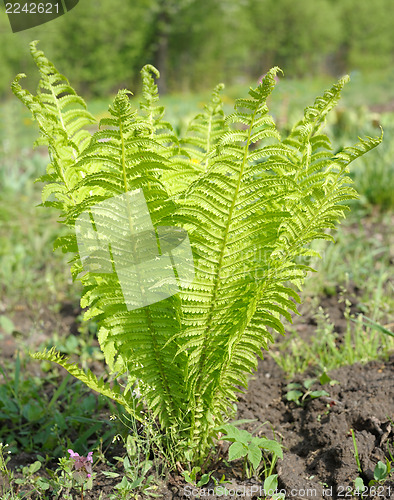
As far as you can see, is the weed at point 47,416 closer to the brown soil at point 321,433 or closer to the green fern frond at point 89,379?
the brown soil at point 321,433

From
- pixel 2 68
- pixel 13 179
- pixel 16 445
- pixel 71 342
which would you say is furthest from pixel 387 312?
pixel 2 68

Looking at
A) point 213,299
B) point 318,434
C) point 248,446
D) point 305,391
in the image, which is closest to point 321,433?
point 318,434

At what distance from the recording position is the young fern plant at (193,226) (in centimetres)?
101

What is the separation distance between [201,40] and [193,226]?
28161 millimetres

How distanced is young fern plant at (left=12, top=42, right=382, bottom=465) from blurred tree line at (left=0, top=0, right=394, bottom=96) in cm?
1065

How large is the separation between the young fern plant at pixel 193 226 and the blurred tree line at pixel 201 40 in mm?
10653

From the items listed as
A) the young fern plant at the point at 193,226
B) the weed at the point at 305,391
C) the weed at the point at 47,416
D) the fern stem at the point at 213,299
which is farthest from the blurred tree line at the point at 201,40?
the fern stem at the point at 213,299

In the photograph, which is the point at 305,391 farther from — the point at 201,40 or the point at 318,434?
the point at 201,40

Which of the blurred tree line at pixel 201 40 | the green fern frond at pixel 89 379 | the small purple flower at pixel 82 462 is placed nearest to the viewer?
the green fern frond at pixel 89 379

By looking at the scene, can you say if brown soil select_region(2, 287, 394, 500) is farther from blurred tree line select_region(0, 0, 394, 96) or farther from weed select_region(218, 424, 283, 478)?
blurred tree line select_region(0, 0, 394, 96)

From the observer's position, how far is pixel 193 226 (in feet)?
3.70

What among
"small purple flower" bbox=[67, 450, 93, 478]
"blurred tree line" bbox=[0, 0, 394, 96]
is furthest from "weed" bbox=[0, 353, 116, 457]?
"blurred tree line" bbox=[0, 0, 394, 96]

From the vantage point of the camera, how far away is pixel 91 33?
19375 millimetres

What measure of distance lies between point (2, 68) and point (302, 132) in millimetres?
19714
